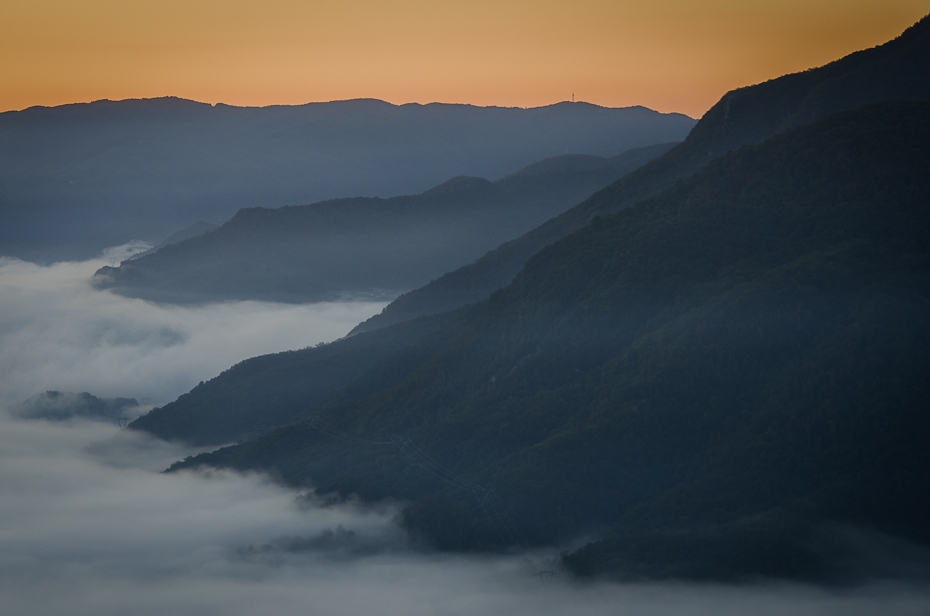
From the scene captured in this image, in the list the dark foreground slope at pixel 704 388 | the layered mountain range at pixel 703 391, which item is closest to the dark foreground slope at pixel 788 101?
the layered mountain range at pixel 703 391

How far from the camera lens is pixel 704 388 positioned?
101938mm

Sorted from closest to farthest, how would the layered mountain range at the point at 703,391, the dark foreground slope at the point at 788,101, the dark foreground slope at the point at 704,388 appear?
the layered mountain range at the point at 703,391 → the dark foreground slope at the point at 704,388 → the dark foreground slope at the point at 788,101

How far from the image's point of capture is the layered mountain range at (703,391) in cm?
8700

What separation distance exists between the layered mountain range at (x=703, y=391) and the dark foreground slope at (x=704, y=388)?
10.6 inches

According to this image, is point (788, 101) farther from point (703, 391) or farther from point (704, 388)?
point (703, 391)

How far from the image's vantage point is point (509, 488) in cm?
10119

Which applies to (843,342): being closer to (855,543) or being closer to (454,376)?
(855,543)

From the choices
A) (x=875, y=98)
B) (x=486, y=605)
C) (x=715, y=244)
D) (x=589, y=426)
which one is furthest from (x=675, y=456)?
(x=875, y=98)

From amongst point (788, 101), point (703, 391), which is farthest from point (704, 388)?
point (788, 101)

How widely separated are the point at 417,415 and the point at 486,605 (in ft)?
154

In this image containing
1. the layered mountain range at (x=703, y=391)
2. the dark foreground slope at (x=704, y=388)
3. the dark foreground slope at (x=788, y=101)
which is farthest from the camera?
the dark foreground slope at (x=788, y=101)

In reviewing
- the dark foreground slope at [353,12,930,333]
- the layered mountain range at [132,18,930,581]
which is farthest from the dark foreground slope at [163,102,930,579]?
the dark foreground slope at [353,12,930,333]

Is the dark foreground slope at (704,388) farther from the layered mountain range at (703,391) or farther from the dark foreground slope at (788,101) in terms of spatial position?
the dark foreground slope at (788,101)

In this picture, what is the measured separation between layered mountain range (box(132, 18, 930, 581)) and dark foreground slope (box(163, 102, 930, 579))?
0.88ft
